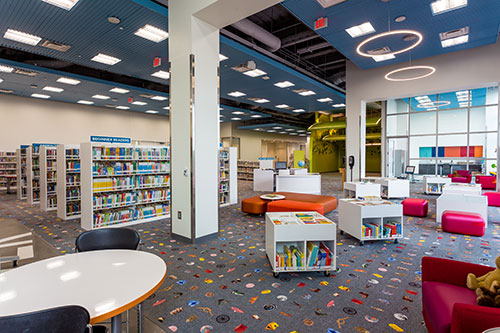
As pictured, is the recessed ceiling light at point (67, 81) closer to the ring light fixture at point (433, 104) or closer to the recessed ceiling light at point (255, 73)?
the recessed ceiling light at point (255, 73)

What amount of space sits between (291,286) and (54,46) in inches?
335

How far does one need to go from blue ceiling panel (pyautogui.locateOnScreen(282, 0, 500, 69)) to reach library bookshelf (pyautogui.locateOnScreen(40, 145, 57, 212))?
813cm

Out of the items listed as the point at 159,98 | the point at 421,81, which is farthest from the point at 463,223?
the point at 159,98

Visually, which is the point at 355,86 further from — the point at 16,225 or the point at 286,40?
the point at 16,225

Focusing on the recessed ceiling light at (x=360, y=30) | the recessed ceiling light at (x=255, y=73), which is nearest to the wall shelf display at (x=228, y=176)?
the recessed ceiling light at (x=255, y=73)

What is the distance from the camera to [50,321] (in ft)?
3.94

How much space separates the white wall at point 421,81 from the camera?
8.84 m

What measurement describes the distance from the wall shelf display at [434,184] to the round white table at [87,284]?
11528mm

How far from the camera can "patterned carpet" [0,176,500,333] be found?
2479mm

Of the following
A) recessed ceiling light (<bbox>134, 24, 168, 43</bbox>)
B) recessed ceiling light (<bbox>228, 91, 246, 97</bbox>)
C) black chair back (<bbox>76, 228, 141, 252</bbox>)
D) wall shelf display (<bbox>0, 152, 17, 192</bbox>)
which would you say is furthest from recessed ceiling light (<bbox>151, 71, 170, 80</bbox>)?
wall shelf display (<bbox>0, 152, 17, 192</bbox>)

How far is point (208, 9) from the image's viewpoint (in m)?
4.48

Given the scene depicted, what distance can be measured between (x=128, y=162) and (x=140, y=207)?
46.3 inches

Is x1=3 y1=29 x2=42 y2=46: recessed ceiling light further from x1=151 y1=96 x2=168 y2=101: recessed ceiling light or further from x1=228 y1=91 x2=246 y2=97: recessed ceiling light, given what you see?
x1=228 y1=91 x2=246 y2=97: recessed ceiling light

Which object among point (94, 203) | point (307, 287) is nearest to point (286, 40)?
point (94, 203)
